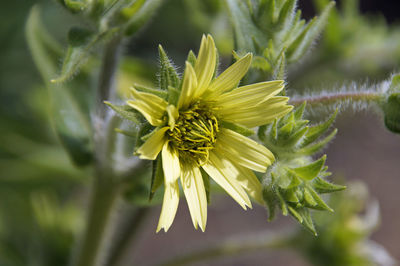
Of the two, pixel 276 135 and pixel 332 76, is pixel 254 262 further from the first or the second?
pixel 276 135

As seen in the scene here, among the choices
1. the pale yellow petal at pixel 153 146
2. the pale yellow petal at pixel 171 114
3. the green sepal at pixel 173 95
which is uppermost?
the green sepal at pixel 173 95

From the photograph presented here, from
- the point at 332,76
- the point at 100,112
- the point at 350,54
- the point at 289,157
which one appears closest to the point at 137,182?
the point at 100,112

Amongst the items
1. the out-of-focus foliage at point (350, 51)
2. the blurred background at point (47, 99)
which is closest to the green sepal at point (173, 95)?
the blurred background at point (47, 99)

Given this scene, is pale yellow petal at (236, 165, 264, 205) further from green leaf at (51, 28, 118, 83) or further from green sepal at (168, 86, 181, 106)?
green leaf at (51, 28, 118, 83)

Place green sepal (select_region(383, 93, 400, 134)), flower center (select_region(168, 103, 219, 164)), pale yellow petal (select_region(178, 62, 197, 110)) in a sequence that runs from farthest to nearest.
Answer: green sepal (select_region(383, 93, 400, 134)) → flower center (select_region(168, 103, 219, 164)) → pale yellow petal (select_region(178, 62, 197, 110))

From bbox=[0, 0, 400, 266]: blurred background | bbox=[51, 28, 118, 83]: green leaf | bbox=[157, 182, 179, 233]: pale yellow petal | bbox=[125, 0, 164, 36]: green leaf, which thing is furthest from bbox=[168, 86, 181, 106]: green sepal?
bbox=[0, 0, 400, 266]: blurred background

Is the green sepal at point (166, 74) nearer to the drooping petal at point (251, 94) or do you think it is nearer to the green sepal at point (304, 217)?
the drooping petal at point (251, 94)

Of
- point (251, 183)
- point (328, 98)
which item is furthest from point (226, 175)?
point (328, 98)
